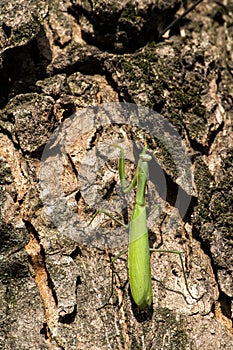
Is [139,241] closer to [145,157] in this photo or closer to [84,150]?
[145,157]

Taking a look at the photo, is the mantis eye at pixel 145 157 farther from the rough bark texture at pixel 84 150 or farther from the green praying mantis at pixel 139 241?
the rough bark texture at pixel 84 150

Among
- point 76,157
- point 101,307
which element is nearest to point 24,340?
point 101,307

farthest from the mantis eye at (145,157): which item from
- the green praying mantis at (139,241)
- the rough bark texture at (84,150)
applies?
the rough bark texture at (84,150)

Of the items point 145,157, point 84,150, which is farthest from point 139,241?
point 84,150

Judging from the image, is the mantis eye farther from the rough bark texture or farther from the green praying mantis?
the rough bark texture

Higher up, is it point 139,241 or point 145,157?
point 145,157

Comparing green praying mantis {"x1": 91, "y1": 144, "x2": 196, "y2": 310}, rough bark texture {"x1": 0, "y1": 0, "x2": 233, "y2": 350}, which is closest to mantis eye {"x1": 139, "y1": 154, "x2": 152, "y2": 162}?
green praying mantis {"x1": 91, "y1": 144, "x2": 196, "y2": 310}
